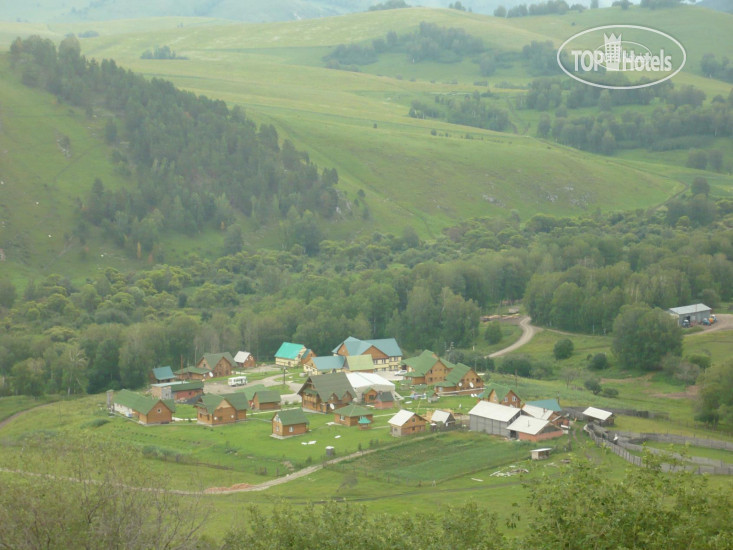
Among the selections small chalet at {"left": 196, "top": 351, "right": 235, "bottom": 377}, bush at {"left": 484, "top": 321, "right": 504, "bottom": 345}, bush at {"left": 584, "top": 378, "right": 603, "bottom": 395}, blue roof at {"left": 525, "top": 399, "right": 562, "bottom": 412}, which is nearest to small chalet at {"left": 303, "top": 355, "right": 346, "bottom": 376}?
small chalet at {"left": 196, "top": 351, "right": 235, "bottom": 377}

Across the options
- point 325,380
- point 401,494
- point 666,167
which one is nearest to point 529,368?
point 325,380

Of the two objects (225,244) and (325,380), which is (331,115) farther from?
(325,380)

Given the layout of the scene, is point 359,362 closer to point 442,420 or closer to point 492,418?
point 442,420

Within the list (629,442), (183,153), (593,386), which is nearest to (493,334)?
(593,386)

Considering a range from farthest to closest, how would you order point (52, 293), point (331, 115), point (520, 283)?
1. point (331, 115)
2. point (520, 283)
3. point (52, 293)

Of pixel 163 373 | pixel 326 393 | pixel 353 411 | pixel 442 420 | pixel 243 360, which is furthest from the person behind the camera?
pixel 243 360

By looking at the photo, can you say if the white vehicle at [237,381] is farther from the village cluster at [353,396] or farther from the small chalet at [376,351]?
the small chalet at [376,351]
